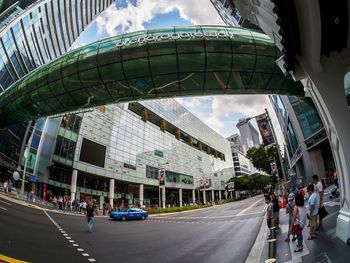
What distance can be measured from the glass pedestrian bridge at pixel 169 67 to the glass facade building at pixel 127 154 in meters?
34.3

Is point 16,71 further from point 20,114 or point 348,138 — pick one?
point 348,138

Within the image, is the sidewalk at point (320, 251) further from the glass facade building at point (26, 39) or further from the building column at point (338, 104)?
the glass facade building at point (26, 39)

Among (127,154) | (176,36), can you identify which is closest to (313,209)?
(176,36)

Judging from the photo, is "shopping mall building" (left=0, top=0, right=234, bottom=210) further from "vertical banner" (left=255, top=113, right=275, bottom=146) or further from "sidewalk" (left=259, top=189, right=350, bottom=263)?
"sidewalk" (left=259, top=189, right=350, bottom=263)

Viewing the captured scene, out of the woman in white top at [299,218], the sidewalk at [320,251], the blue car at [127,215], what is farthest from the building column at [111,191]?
the woman in white top at [299,218]

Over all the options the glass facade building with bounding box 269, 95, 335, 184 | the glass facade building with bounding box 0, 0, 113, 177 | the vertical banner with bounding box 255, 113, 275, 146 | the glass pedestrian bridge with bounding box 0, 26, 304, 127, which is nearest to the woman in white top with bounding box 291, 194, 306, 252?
the glass pedestrian bridge with bounding box 0, 26, 304, 127

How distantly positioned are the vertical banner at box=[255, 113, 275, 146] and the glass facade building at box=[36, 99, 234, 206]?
3466 cm

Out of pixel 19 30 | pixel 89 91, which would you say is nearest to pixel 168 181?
pixel 19 30

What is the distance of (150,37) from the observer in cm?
1205

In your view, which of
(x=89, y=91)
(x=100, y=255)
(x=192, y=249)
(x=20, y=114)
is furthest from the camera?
(x=20, y=114)

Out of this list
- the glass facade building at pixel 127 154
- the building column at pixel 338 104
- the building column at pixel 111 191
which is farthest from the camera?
the building column at pixel 111 191

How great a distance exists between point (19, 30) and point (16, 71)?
7.50 metres

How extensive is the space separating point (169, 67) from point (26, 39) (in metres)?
50.3

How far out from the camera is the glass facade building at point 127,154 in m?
46.7
